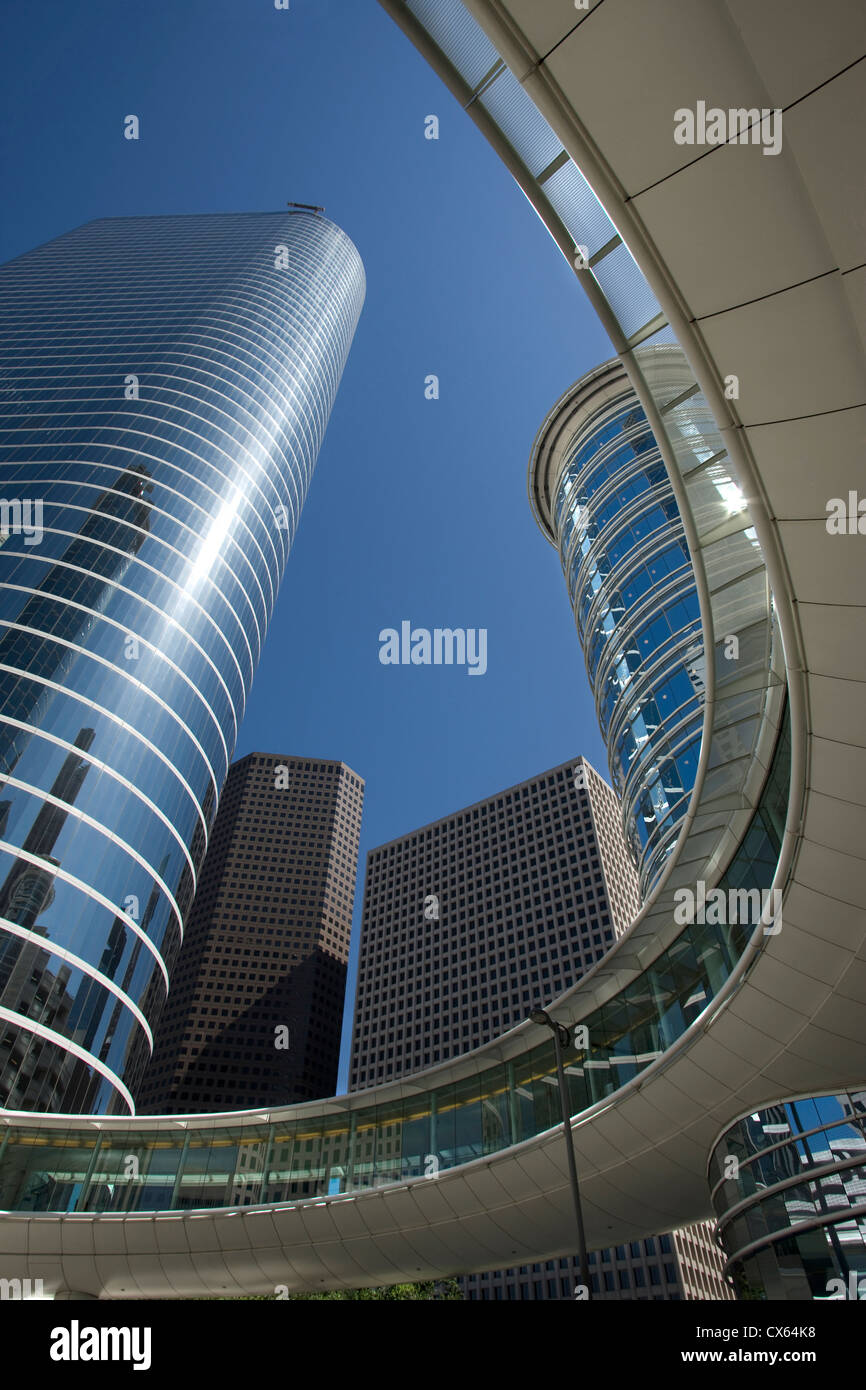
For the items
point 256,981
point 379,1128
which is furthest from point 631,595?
point 256,981

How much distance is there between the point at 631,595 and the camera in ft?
141

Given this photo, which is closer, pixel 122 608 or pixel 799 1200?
pixel 799 1200

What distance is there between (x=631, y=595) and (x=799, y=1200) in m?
33.4

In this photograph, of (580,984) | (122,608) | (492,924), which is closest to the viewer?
(580,984)

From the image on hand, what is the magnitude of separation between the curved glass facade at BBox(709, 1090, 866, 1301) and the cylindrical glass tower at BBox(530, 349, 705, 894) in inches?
811

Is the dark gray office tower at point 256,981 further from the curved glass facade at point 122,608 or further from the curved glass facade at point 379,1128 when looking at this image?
the curved glass facade at point 379,1128

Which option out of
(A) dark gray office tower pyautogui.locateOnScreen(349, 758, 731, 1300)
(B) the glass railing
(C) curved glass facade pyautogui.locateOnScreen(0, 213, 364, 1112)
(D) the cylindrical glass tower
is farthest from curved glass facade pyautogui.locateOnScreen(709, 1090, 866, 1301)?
(A) dark gray office tower pyautogui.locateOnScreen(349, 758, 731, 1300)

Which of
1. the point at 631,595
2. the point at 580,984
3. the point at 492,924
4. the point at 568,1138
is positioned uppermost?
the point at 492,924

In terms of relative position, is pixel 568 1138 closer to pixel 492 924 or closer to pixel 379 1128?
pixel 379 1128

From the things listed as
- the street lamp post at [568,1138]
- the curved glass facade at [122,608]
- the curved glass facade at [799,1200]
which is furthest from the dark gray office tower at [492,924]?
the curved glass facade at [799,1200]

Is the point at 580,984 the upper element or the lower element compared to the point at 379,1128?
upper

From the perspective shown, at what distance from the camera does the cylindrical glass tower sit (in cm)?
3738
